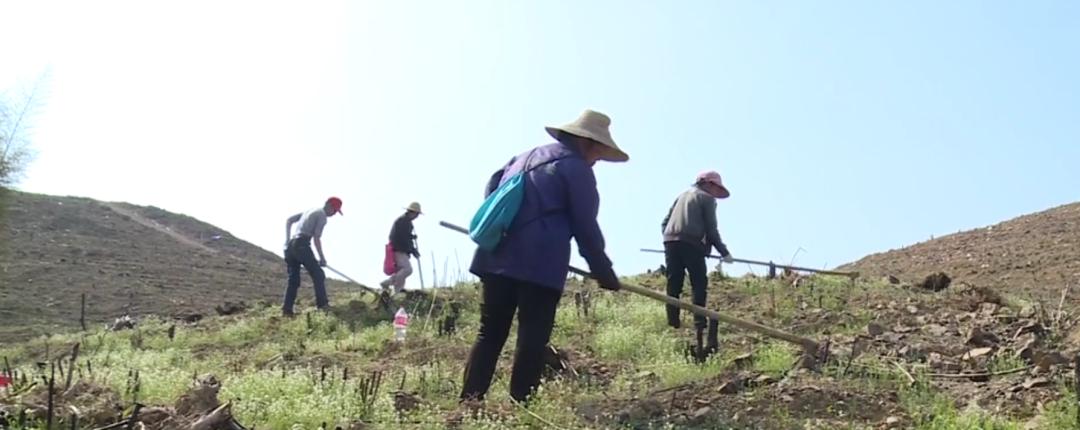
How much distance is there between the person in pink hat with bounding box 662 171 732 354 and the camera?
27.0ft

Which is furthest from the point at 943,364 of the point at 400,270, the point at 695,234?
the point at 400,270

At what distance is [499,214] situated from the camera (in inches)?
199

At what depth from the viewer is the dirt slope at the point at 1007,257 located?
14984 mm

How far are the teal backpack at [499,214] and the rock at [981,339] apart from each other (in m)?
3.40

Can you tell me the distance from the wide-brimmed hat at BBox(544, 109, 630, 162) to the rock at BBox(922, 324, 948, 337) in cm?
344

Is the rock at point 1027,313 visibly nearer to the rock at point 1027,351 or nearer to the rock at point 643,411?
the rock at point 1027,351

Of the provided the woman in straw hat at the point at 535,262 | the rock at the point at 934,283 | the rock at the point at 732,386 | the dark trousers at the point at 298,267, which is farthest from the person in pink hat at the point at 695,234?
the dark trousers at the point at 298,267

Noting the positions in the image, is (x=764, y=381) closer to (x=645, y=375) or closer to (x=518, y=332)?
(x=645, y=375)

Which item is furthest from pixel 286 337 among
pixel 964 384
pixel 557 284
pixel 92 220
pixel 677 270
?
pixel 92 220

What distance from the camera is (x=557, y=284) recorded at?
5031 mm

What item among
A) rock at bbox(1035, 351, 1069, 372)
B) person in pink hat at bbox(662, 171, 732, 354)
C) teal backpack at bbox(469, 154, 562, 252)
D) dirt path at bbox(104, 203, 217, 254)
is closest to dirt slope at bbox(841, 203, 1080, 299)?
person in pink hat at bbox(662, 171, 732, 354)

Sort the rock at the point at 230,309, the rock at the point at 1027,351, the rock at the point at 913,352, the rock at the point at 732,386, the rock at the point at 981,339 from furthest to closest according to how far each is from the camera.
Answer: the rock at the point at 230,309 < the rock at the point at 981,339 < the rock at the point at 913,352 < the rock at the point at 1027,351 < the rock at the point at 732,386

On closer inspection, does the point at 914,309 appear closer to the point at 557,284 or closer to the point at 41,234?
the point at 557,284

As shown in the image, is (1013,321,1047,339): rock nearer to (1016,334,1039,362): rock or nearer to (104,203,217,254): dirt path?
(1016,334,1039,362): rock
